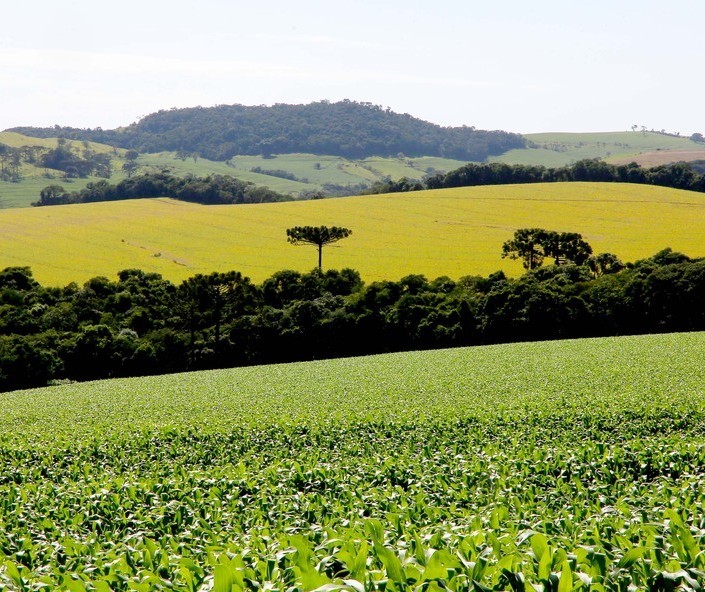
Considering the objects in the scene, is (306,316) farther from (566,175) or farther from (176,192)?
(176,192)

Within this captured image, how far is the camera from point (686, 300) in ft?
235

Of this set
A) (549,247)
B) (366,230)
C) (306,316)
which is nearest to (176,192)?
(366,230)

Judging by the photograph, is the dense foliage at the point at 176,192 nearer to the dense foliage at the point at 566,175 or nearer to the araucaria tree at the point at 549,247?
the dense foliage at the point at 566,175

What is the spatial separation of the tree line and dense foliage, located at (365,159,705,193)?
96.3 meters

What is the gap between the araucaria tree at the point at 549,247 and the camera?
313 ft

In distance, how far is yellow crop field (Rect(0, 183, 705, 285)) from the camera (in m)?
104

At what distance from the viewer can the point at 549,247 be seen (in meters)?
96.5

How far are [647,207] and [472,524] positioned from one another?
13311cm

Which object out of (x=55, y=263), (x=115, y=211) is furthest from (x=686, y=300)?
(x=115, y=211)

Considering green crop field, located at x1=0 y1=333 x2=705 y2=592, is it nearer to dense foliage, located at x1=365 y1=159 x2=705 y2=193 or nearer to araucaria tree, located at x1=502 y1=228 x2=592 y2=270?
araucaria tree, located at x1=502 y1=228 x2=592 y2=270

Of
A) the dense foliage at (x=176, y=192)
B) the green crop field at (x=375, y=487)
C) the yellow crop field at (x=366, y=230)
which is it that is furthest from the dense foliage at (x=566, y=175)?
the green crop field at (x=375, y=487)

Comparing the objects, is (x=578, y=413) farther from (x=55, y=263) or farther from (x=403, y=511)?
(x=55, y=263)

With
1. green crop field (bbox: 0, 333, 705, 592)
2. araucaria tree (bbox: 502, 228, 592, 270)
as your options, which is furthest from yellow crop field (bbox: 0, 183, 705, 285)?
green crop field (bbox: 0, 333, 705, 592)

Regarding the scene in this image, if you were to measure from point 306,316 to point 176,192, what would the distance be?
4832 inches
